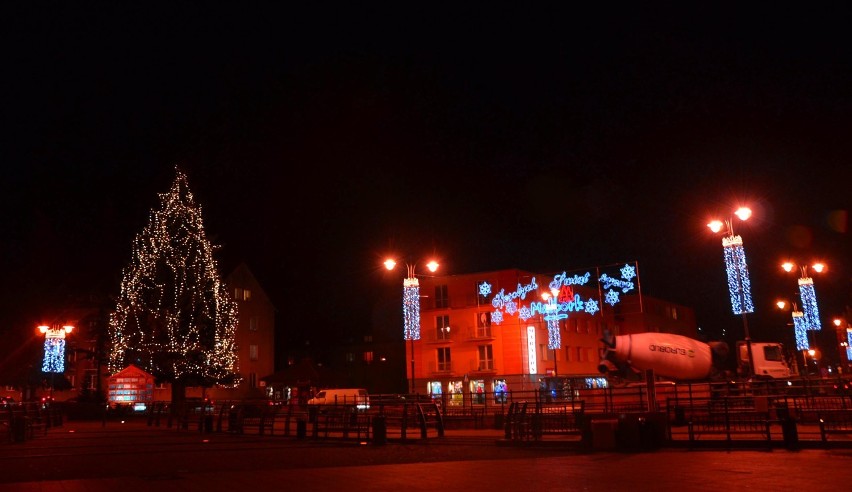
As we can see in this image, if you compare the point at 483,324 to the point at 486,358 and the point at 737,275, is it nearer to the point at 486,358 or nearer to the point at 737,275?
the point at 486,358

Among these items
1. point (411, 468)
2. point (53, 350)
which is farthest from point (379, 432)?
point (53, 350)

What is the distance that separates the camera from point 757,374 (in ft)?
107

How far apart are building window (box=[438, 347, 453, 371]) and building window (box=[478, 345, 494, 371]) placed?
9.38ft

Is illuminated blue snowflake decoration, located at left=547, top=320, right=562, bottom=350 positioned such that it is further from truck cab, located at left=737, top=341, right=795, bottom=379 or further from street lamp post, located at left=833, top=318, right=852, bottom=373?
street lamp post, located at left=833, top=318, right=852, bottom=373

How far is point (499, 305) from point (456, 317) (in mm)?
9570

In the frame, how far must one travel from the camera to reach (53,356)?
33312 mm

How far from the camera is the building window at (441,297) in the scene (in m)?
59.8

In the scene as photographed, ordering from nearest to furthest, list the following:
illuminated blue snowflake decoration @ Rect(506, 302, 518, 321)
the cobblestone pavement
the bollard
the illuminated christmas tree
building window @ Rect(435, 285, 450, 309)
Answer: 1. the cobblestone pavement
2. the bollard
3. the illuminated christmas tree
4. illuminated blue snowflake decoration @ Rect(506, 302, 518, 321)
5. building window @ Rect(435, 285, 450, 309)

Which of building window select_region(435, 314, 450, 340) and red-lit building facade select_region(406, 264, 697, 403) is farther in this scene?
building window select_region(435, 314, 450, 340)

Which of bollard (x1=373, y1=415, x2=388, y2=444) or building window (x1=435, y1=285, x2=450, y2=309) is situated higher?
building window (x1=435, y1=285, x2=450, y2=309)

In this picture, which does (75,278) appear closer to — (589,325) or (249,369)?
(249,369)

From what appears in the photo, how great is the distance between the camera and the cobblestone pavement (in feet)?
38.7

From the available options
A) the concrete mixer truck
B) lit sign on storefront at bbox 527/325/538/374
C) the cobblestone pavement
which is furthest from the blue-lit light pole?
lit sign on storefront at bbox 527/325/538/374

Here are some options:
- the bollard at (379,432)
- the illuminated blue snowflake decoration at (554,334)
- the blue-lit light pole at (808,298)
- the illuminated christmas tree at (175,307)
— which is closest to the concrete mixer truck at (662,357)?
the blue-lit light pole at (808,298)
